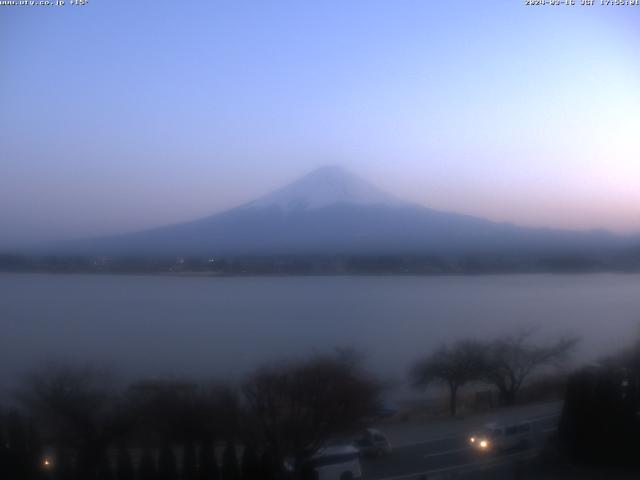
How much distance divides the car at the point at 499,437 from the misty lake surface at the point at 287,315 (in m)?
0.61

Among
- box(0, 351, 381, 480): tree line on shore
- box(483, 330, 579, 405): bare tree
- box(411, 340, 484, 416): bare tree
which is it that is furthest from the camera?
box(483, 330, 579, 405): bare tree

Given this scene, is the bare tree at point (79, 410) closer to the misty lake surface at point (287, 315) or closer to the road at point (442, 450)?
the misty lake surface at point (287, 315)

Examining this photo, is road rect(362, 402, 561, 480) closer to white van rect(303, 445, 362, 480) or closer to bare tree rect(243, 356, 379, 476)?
white van rect(303, 445, 362, 480)

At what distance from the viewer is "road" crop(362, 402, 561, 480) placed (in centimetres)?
331

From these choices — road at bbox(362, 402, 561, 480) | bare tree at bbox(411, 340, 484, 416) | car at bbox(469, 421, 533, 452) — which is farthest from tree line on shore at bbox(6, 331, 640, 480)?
bare tree at bbox(411, 340, 484, 416)

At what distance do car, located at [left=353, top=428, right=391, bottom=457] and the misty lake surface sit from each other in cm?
50

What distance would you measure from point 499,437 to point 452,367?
0.57m

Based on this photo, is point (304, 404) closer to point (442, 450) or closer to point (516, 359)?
point (442, 450)

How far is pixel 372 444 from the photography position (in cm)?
337

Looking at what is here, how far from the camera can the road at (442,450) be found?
3.31 m

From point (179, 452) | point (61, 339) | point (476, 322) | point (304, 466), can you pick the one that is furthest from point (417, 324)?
point (61, 339)

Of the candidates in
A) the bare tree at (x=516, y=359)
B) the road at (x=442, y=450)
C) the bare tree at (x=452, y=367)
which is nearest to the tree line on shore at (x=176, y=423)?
the road at (x=442, y=450)

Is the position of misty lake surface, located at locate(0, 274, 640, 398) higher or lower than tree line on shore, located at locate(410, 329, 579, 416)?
higher

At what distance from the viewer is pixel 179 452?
3.18 meters
